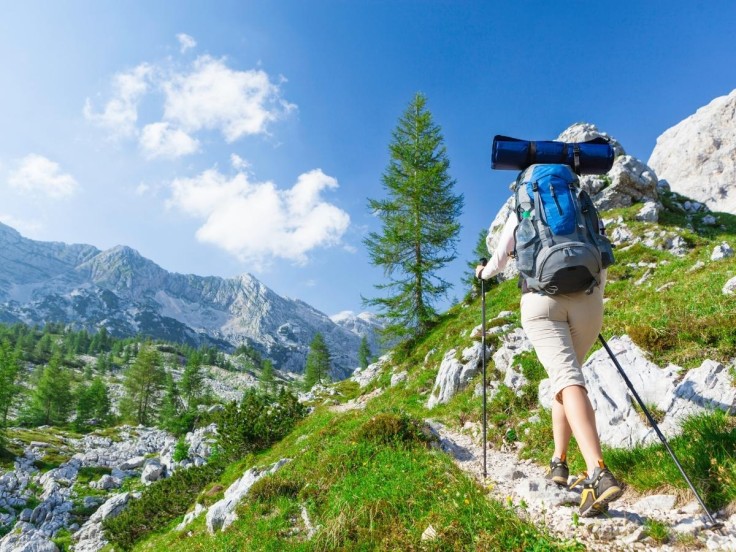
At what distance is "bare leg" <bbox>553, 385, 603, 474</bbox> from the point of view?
314cm

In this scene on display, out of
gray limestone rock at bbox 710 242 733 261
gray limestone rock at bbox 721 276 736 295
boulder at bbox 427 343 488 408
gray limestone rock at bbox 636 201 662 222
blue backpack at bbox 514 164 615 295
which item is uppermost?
gray limestone rock at bbox 636 201 662 222

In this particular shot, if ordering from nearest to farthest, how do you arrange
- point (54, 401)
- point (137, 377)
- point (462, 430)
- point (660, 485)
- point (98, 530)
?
point (660, 485)
point (462, 430)
point (98, 530)
point (54, 401)
point (137, 377)

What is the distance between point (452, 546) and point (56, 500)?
3633cm

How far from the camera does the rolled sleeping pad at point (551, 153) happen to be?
4.19 meters

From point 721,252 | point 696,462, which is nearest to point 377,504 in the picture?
point 696,462

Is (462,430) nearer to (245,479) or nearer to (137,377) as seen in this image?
(245,479)

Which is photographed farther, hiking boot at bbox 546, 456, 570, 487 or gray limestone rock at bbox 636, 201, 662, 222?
gray limestone rock at bbox 636, 201, 662, 222

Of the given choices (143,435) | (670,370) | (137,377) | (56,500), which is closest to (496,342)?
(670,370)

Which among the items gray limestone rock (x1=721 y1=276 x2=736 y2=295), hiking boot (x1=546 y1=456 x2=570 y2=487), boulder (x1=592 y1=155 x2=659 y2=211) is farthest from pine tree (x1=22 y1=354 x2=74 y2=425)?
gray limestone rock (x1=721 y1=276 x2=736 y2=295)

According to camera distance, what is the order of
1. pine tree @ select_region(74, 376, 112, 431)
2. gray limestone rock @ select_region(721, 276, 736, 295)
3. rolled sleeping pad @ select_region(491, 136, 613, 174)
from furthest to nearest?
1. pine tree @ select_region(74, 376, 112, 431)
2. gray limestone rock @ select_region(721, 276, 736, 295)
3. rolled sleeping pad @ select_region(491, 136, 613, 174)

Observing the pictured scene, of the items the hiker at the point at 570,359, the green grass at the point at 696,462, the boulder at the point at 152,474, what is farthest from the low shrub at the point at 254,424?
the boulder at the point at 152,474

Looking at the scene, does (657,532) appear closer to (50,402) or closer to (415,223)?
(415,223)

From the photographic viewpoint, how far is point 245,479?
9961 millimetres

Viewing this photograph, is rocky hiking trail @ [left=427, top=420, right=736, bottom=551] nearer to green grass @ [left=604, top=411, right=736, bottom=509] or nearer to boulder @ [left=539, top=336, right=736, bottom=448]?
green grass @ [left=604, top=411, right=736, bottom=509]
